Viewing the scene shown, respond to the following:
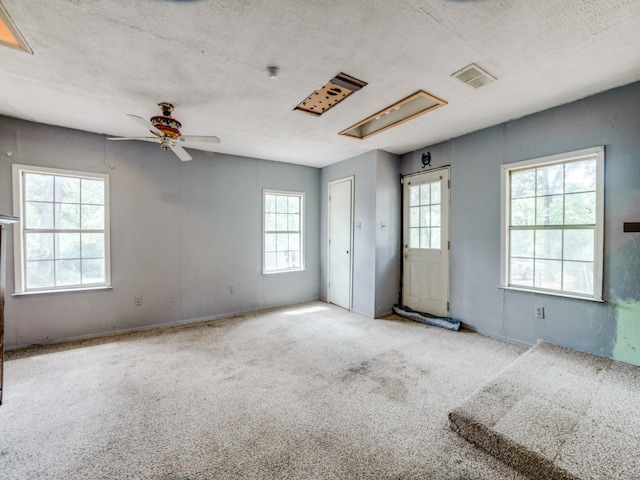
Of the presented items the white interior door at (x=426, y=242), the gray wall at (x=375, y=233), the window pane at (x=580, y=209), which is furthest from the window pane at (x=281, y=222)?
the window pane at (x=580, y=209)

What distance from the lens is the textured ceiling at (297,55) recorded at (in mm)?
1576

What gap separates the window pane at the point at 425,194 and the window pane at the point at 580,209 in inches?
64.7

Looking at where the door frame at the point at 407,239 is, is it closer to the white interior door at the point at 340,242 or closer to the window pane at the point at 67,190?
the white interior door at the point at 340,242

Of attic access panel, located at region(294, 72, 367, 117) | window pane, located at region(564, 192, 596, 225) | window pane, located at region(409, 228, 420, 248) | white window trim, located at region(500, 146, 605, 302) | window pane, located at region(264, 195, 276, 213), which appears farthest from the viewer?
window pane, located at region(264, 195, 276, 213)

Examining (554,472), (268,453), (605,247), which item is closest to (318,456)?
(268,453)

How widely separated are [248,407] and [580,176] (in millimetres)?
3866

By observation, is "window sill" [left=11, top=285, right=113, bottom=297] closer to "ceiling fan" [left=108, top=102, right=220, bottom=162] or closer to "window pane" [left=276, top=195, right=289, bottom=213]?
"ceiling fan" [left=108, top=102, right=220, bottom=162]

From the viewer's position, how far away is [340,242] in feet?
16.2

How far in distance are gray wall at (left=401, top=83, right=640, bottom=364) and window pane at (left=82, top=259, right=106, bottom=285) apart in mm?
4821

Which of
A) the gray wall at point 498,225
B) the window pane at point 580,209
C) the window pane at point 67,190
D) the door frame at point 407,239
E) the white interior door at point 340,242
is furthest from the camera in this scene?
the white interior door at point 340,242

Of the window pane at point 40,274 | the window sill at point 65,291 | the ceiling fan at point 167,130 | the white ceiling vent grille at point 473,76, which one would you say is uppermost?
the white ceiling vent grille at point 473,76

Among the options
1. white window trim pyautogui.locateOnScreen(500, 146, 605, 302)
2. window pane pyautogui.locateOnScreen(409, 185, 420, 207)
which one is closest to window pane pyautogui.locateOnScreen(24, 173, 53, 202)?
window pane pyautogui.locateOnScreen(409, 185, 420, 207)

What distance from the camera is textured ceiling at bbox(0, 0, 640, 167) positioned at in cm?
158

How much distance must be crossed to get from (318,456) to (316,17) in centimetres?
Result: 263
